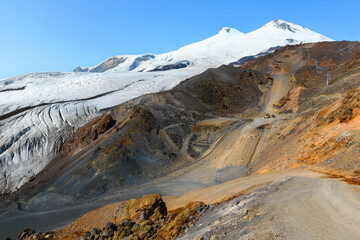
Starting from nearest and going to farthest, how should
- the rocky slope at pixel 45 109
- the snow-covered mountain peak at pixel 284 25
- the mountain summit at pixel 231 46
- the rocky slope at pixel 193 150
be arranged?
1. the rocky slope at pixel 193 150
2. the rocky slope at pixel 45 109
3. the mountain summit at pixel 231 46
4. the snow-covered mountain peak at pixel 284 25

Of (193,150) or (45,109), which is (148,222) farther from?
(45,109)

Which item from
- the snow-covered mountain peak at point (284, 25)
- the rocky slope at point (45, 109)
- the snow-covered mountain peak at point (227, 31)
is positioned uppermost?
the snow-covered mountain peak at point (227, 31)

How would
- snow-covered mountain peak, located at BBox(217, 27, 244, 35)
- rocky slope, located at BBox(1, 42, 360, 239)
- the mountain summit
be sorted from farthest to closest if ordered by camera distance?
snow-covered mountain peak, located at BBox(217, 27, 244, 35), the mountain summit, rocky slope, located at BBox(1, 42, 360, 239)

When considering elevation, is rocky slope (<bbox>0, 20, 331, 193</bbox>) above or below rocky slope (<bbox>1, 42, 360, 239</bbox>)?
above

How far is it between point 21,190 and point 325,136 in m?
23.2

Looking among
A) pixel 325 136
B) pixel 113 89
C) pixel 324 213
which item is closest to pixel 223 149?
pixel 325 136

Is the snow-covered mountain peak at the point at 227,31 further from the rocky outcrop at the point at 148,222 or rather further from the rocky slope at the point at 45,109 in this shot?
the rocky outcrop at the point at 148,222

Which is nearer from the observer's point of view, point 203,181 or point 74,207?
point 74,207

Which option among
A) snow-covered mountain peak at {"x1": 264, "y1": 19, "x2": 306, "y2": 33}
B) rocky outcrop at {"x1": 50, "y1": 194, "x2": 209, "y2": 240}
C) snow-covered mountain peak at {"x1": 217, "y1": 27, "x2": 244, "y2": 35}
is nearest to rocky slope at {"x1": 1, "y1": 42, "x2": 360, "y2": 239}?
rocky outcrop at {"x1": 50, "y1": 194, "x2": 209, "y2": 240}

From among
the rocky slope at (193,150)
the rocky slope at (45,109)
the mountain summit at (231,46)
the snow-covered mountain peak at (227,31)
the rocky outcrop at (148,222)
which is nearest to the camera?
the rocky outcrop at (148,222)

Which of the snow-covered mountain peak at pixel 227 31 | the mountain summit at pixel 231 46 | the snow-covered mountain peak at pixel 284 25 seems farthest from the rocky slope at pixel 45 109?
the snow-covered mountain peak at pixel 284 25

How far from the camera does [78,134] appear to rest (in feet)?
86.3

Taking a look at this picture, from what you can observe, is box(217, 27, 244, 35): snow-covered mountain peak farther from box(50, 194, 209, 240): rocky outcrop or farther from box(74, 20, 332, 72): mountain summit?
box(50, 194, 209, 240): rocky outcrop

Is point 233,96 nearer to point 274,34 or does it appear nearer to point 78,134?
point 78,134
